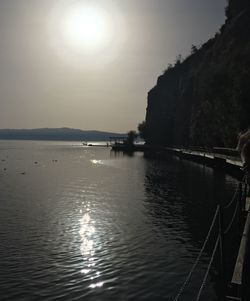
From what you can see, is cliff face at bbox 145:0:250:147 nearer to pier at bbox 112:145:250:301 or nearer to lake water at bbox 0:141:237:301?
pier at bbox 112:145:250:301

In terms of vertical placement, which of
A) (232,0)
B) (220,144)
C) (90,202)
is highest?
(232,0)

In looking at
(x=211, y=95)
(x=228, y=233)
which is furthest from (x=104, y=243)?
(x=211, y=95)

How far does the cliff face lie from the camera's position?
59.2 m

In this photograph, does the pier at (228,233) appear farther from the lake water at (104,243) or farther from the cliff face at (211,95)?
the cliff face at (211,95)

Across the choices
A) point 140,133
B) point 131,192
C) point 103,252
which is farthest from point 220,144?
point 140,133

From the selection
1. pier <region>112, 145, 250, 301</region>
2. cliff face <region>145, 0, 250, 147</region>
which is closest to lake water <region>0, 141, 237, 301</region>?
pier <region>112, 145, 250, 301</region>

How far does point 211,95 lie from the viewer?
72938 mm

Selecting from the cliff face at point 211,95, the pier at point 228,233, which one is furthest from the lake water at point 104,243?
the cliff face at point 211,95

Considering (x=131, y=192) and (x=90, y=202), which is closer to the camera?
(x=90, y=202)

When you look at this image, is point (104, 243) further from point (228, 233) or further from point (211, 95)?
point (211, 95)

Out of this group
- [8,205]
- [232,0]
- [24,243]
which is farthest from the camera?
[232,0]

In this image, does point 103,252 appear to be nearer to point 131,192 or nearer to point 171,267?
point 171,267

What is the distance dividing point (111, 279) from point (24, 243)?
6462 mm

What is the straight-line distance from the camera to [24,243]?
1964cm
